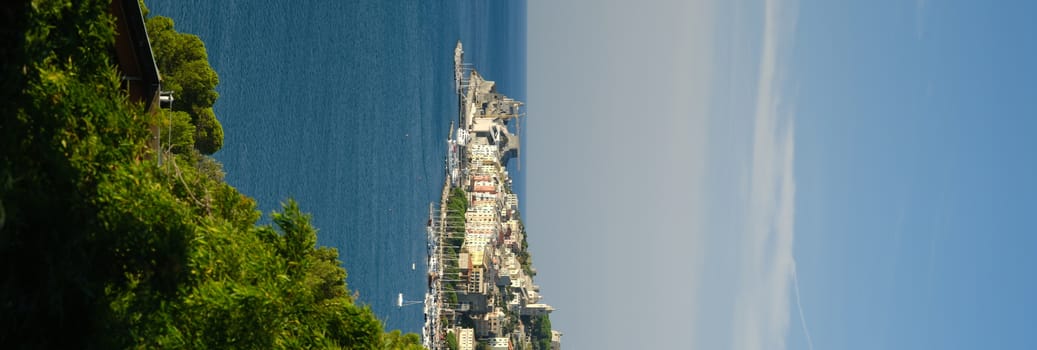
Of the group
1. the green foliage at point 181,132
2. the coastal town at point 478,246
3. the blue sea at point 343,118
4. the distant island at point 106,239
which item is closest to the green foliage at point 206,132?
the green foliage at point 181,132

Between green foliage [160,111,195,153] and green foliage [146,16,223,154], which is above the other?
green foliage [146,16,223,154]

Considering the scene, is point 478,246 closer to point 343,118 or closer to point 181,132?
point 343,118

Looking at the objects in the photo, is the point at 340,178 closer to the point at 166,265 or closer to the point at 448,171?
the point at 448,171

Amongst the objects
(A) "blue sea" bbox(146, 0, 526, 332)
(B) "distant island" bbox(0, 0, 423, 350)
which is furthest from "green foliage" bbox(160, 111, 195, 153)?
(B) "distant island" bbox(0, 0, 423, 350)

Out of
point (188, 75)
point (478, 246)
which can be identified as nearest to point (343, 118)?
point (188, 75)

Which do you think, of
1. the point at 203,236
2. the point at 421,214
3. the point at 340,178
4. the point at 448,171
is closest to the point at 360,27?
the point at 340,178

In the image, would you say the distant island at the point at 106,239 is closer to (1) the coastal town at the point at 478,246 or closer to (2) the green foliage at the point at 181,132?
(2) the green foliage at the point at 181,132

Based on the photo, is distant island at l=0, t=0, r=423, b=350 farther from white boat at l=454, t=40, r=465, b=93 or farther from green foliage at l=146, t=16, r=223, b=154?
white boat at l=454, t=40, r=465, b=93
